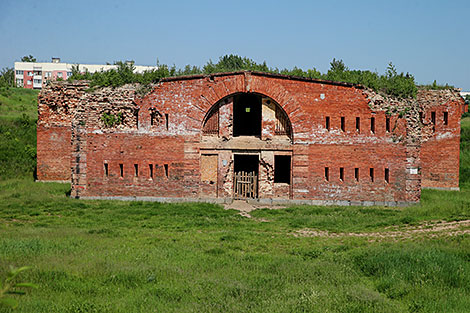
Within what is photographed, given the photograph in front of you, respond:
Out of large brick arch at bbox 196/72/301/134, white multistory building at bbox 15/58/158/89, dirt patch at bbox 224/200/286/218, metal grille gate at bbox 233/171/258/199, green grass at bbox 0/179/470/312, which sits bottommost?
green grass at bbox 0/179/470/312

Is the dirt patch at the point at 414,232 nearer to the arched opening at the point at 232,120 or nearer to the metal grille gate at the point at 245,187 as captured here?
the metal grille gate at the point at 245,187

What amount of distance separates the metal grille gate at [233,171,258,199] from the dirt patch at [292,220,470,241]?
5.31 m

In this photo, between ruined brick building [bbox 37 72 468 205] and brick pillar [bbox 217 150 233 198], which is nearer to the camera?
ruined brick building [bbox 37 72 468 205]

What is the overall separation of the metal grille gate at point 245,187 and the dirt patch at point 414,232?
531 cm

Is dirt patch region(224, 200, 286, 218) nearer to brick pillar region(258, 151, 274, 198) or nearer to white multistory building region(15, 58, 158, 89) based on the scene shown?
brick pillar region(258, 151, 274, 198)

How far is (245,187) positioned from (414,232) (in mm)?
7696

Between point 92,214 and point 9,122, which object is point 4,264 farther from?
point 9,122

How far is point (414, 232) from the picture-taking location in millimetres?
13070

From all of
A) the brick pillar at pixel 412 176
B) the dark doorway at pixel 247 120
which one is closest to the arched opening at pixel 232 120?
the dark doorway at pixel 247 120

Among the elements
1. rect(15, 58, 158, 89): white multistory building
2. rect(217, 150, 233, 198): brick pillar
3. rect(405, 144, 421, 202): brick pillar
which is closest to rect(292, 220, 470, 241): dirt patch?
rect(405, 144, 421, 202): brick pillar

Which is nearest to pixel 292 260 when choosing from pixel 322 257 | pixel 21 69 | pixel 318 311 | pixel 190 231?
pixel 322 257

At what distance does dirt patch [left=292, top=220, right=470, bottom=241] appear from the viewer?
1255cm

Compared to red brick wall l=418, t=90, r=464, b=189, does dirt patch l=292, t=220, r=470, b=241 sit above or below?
below

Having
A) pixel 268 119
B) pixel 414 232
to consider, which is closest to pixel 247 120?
pixel 268 119
